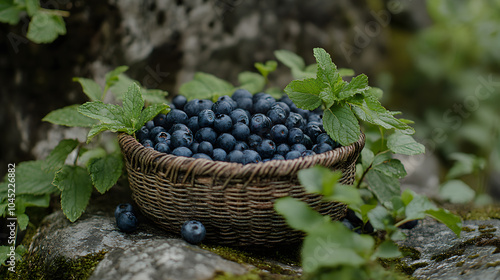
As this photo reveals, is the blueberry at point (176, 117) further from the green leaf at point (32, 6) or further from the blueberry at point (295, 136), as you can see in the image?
the green leaf at point (32, 6)

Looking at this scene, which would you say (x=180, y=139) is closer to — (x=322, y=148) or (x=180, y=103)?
(x=180, y=103)

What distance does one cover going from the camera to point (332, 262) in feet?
3.16

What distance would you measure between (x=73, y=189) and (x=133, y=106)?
465mm

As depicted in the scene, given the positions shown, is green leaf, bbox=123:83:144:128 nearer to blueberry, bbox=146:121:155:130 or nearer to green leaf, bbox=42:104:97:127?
blueberry, bbox=146:121:155:130

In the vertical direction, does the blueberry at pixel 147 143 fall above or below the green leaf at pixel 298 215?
below

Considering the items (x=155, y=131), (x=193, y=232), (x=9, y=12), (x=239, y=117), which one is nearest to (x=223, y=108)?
(x=239, y=117)

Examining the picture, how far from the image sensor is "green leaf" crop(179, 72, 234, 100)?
1.95 meters

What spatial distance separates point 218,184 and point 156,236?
1.22 feet

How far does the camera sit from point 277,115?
1609 millimetres

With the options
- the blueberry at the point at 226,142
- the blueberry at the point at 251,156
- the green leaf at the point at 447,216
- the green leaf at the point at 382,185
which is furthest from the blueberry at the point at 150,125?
the green leaf at the point at 447,216

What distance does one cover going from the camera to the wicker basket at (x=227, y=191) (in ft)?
4.33

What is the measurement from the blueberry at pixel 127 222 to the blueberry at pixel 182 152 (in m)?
0.31

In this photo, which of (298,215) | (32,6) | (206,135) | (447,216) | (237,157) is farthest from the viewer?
(32,6)

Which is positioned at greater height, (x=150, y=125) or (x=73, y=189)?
(x=150, y=125)
